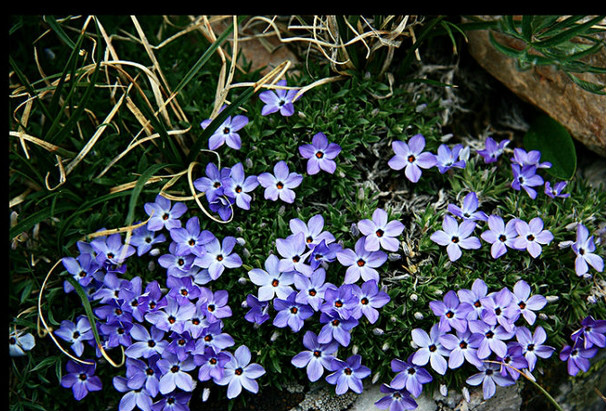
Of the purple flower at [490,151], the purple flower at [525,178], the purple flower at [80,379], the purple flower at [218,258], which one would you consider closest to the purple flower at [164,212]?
the purple flower at [218,258]

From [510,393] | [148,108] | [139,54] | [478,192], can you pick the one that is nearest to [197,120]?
[148,108]

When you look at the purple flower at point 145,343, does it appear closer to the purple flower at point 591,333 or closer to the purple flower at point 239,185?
the purple flower at point 239,185

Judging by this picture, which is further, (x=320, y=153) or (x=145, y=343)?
(x=320, y=153)

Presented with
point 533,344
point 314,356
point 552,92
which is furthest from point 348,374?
point 552,92

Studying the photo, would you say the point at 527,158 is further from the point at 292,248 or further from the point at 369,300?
the point at 292,248

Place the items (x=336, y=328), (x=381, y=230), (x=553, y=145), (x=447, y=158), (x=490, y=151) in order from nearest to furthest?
1. (x=336, y=328)
2. (x=381, y=230)
3. (x=447, y=158)
4. (x=490, y=151)
5. (x=553, y=145)

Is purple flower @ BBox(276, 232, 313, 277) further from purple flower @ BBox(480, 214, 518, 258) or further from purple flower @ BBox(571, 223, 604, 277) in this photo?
purple flower @ BBox(571, 223, 604, 277)
